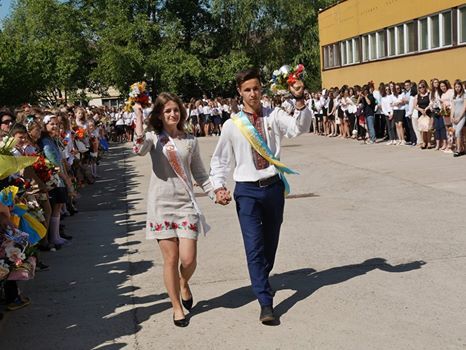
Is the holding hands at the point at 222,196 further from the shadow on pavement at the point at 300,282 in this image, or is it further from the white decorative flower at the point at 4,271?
the white decorative flower at the point at 4,271

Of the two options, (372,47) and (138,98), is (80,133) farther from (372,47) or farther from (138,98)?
(372,47)

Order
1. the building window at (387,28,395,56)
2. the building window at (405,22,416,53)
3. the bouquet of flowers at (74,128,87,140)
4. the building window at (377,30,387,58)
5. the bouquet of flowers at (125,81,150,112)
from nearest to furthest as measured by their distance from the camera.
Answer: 1. the bouquet of flowers at (125,81,150,112)
2. the bouquet of flowers at (74,128,87,140)
3. the building window at (405,22,416,53)
4. the building window at (387,28,395,56)
5. the building window at (377,30,387,58)

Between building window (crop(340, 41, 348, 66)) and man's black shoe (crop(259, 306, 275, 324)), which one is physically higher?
building window (crop(340, 41, 348, 66))

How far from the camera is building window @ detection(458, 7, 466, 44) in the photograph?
21.6m

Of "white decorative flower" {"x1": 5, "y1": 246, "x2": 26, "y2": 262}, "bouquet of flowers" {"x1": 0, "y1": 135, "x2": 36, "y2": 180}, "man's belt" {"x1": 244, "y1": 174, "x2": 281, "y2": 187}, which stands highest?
"bouquet of flowers" {"x1": 0, "y1": 135, "x2": 36, "y2": 180}

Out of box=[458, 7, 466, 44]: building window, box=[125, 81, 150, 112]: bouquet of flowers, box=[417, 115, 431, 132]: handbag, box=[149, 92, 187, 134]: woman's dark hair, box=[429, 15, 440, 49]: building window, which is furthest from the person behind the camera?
box=[429, 15, 440, 49]: building window

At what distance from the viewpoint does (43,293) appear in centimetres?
647

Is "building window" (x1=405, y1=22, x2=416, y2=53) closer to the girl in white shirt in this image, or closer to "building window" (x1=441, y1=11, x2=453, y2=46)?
"building window" (x1=441, y1=11, x2=453, y2=46)

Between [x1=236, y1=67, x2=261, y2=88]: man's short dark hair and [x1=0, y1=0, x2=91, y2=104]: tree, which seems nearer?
[x1=236, y1=67, x2=261, y2=88]: man's short dark hair

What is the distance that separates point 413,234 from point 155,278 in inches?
126

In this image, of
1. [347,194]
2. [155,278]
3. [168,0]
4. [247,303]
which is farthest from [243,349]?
[168,0]

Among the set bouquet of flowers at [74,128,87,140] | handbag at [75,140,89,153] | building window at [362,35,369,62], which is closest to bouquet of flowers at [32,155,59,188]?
handbag at [75,140,89,153]

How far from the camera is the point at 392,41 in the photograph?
2784cm

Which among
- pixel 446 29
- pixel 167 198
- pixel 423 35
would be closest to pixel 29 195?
pixel 167 198
